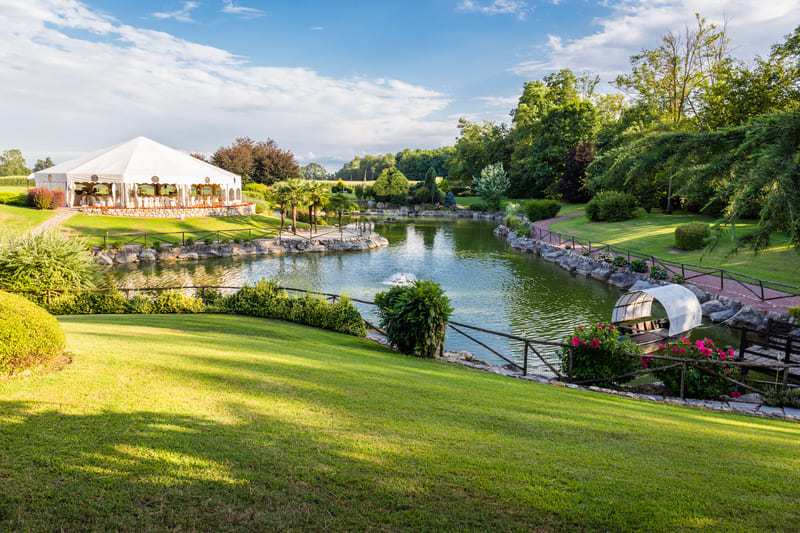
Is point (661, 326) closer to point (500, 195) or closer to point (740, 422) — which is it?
point (740, 422)

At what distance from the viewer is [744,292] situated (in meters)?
16.1

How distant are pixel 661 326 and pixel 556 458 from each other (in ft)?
36.5

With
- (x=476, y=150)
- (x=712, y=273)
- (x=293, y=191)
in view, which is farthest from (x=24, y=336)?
(x=476, y=150)

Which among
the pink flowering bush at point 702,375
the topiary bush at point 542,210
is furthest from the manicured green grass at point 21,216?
the topiary bush at point 542,210

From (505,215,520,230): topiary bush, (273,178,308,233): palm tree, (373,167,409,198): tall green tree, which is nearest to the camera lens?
(273,178,308,233): palm tree

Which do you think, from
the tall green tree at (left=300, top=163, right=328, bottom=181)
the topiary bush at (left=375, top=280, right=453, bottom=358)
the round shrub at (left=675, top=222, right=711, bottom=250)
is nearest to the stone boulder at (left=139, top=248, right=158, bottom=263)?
the topiary bush at (left=375, top=280, right=453, bottom=358)

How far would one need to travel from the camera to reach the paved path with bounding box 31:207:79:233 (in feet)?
91.7

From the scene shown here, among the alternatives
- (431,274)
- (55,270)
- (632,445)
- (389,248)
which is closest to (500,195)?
(389,248)

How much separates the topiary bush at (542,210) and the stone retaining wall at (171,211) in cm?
2890

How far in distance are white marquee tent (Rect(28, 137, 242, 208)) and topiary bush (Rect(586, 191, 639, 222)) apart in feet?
110

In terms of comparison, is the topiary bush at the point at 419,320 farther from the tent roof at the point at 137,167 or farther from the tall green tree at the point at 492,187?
the tall green tree at the point at 492,187

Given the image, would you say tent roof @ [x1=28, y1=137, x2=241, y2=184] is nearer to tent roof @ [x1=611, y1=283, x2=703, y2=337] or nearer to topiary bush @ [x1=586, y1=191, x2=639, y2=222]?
topiary bush @ [x1=586, y1=191, x2=639, y2=222]

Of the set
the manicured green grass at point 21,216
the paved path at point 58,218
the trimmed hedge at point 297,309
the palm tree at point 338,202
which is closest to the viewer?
the trimmed hedge at point 297,309

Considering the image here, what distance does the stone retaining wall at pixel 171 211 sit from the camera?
33625 mm
